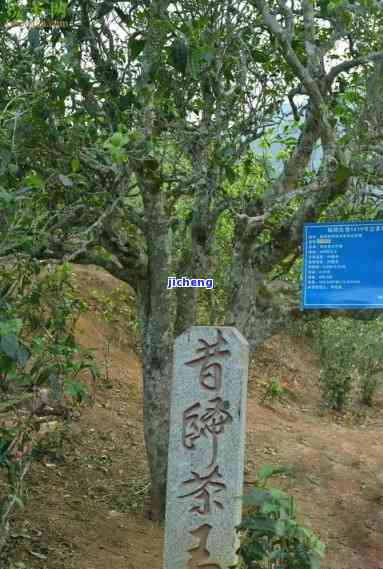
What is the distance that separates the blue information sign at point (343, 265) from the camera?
5840 mm

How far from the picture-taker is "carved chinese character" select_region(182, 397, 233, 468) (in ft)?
16.5

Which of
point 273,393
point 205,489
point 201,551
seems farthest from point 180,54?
point 273,393

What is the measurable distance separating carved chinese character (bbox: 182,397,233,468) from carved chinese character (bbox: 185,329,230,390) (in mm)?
106

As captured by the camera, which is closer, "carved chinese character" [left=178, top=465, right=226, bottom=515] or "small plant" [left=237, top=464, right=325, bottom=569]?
"small plant" [left=237, top=464, right=325, bottom=569]

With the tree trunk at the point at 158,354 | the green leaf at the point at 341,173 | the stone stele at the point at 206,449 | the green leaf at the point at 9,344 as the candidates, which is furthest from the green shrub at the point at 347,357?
the green leaf at the point at 9,344

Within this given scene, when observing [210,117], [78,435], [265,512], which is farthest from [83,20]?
[78,435]

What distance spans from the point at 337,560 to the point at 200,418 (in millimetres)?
2550

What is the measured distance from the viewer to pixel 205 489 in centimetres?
503

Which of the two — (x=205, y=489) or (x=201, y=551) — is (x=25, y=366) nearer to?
(x=205, y=489)

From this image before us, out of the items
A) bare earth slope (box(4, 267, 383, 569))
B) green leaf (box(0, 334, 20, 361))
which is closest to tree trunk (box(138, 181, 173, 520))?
bare earth slope (box(4, 267, 383, 569))

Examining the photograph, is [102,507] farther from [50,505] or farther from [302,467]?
[302,467]

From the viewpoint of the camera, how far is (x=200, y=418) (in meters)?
5.09

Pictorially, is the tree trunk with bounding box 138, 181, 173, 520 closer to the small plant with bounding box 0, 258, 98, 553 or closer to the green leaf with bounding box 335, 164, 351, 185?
the small plant with bounding box 0, 258, 98, 553

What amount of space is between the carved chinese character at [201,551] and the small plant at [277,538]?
2.47ft
